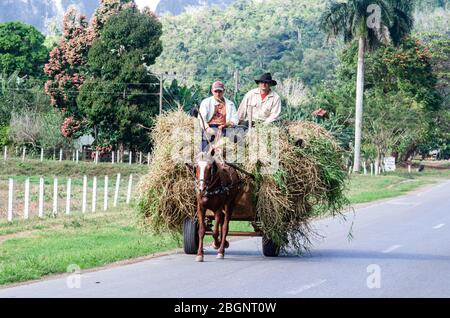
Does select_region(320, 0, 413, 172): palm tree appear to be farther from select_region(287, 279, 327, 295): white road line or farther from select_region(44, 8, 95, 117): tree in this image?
select_region(287, 279, 327, 295): white road line

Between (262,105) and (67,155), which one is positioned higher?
(262,105)

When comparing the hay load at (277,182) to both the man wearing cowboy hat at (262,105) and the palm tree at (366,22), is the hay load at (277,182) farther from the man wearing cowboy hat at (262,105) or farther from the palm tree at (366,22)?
the palm tree at (366,22)

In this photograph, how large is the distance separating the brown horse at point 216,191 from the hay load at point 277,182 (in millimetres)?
447

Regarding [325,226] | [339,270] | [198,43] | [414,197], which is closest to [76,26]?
[414,197]

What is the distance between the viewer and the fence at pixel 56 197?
1046 inches

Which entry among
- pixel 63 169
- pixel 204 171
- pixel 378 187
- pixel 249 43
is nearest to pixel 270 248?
pixel 204 171

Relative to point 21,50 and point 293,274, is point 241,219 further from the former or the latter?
point 21,50

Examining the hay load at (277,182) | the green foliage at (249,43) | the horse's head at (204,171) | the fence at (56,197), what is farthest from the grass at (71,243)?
the green foliage at (249,43)

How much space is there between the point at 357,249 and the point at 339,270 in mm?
3678

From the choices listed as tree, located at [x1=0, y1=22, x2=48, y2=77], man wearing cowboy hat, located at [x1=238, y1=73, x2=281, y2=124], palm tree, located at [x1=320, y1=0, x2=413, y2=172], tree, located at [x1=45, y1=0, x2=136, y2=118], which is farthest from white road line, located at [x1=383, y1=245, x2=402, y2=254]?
tree, located at [x1=0, y1=22, x2=48, y2=77]

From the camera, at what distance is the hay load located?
15.0 metres

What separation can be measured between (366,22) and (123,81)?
1370 cm

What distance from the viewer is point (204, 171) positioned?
14148mm
